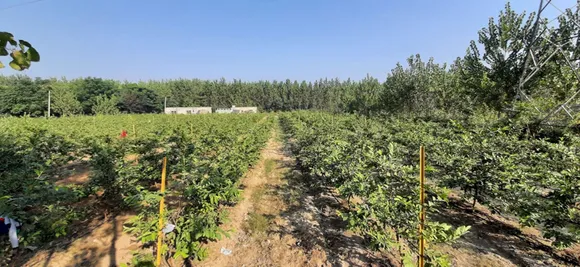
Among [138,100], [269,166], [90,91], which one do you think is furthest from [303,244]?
[90,91]

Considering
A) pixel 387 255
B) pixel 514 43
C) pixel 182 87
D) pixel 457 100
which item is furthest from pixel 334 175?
pixel 182 87

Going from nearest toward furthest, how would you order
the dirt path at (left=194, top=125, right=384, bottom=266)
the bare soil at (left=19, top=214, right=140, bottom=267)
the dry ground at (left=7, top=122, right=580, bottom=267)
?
the bare soil at (left=19, top=214, right=140, bottom=267) < the dry ground at (left=7, top=122, right=580, bottom=267) < the dirt path at (left=194, top=125, right=384, bottom=266)

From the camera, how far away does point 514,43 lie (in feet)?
38.5

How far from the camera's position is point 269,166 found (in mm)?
9586

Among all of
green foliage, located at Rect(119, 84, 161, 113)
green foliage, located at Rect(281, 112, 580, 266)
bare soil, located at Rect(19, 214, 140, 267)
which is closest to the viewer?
green foliage, located at Rect(281, 112, 580, 266)

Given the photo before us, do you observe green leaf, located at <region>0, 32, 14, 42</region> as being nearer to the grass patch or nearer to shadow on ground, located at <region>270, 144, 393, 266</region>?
shadow on ground, located at <region>270, 144, 393, 266</region>

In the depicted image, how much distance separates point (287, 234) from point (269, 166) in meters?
5.23

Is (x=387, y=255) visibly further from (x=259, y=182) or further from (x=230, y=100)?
(x=230, y=100)

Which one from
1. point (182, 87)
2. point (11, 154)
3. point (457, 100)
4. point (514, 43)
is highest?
point (182, 87)

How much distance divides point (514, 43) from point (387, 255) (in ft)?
45.0

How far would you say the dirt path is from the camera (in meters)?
3.67

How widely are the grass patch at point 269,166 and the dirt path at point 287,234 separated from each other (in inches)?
59.2

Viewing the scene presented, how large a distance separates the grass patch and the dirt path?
4.93ft

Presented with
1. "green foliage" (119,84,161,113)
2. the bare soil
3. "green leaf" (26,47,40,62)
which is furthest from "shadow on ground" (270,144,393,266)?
"green foliage" (119,84,161,113)
